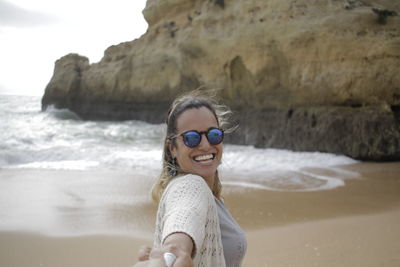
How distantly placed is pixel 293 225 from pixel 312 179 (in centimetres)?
288

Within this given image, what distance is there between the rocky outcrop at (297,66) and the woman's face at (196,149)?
9.22 metres

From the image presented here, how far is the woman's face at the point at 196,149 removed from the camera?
1.29m

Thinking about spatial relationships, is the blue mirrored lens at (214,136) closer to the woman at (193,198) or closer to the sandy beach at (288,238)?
the woman at (193,198)

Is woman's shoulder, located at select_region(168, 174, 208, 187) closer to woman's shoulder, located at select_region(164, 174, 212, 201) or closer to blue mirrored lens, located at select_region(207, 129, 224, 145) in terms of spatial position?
woman's shoulder, located at select_region(164, 174, 212, 201)

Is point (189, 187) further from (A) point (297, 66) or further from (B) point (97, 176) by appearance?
(A) point (297, 66)

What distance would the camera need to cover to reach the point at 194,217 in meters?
0.97

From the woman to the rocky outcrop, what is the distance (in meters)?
9.21

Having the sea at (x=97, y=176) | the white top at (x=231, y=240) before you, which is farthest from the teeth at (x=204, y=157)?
the sea at (x=97, y=176)

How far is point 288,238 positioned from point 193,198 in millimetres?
3185

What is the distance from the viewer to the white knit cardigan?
3.11ft

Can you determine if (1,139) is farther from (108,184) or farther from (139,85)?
(139,85)

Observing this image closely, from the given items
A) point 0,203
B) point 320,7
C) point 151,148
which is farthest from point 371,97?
point 0,203

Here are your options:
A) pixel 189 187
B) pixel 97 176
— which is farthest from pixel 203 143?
pixel 97 176

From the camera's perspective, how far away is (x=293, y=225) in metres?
4.39
